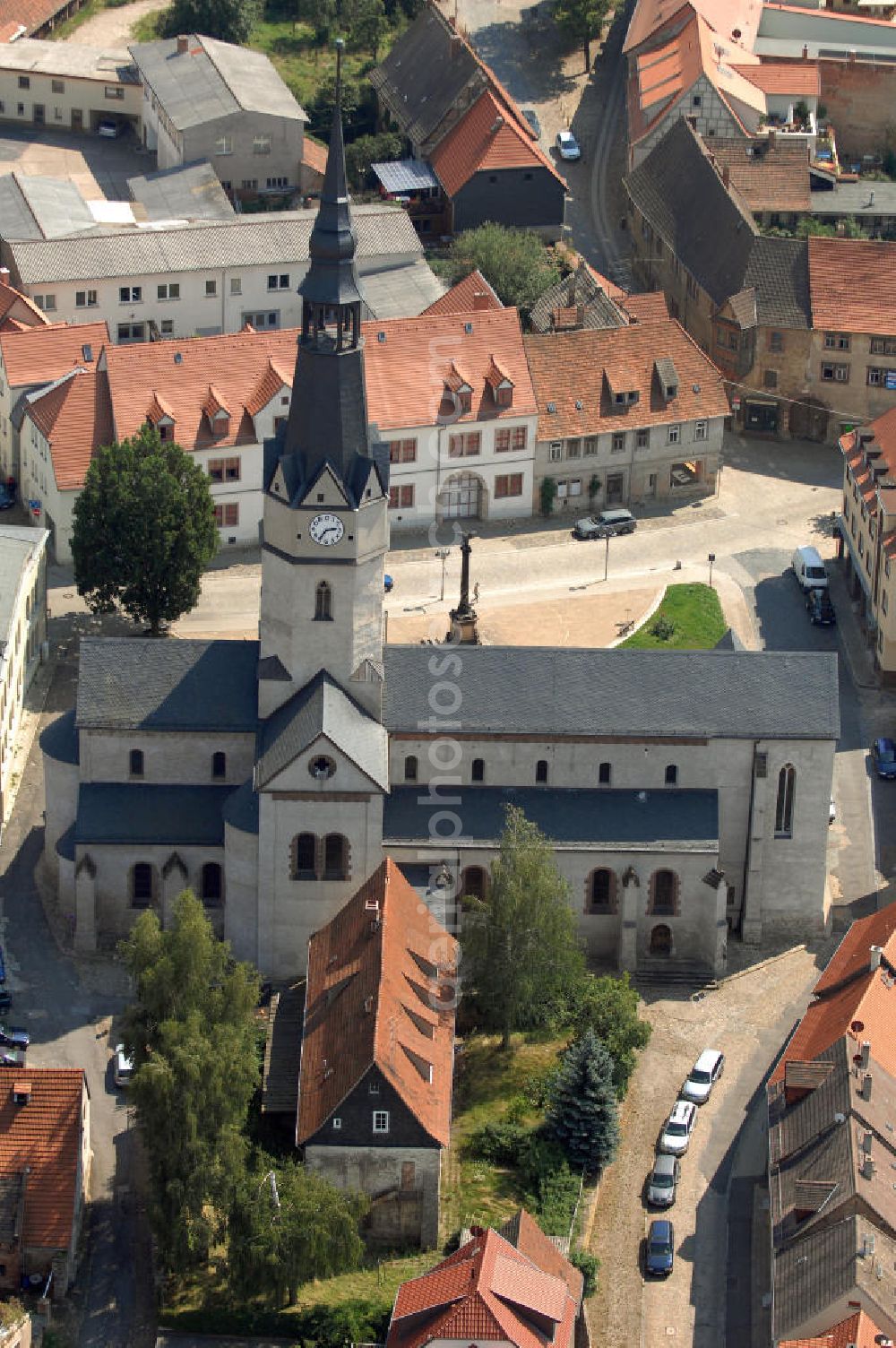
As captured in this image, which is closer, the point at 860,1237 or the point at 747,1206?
the point at 860,1237

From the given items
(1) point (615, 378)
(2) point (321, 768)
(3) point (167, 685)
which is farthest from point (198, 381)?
(2) point (321, 768)

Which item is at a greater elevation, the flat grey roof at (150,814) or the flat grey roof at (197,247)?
the flat grey roof at (197,247)

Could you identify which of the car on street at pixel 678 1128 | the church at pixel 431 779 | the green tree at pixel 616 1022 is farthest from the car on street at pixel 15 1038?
the car on street at pixel 678 1128

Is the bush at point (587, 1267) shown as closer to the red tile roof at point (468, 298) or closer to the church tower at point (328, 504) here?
the church tower at point (328, 504)

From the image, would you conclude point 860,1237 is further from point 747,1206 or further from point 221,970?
point 221,970

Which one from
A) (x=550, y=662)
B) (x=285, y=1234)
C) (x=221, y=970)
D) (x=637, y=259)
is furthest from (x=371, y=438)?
(x=637, y=259)

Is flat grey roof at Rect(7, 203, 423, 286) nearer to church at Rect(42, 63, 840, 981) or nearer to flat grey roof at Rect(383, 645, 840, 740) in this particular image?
church at Rect(42, 63, 840, 981)

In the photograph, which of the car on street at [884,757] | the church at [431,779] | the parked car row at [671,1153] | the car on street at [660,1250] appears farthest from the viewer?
the car on street at [884,757]
